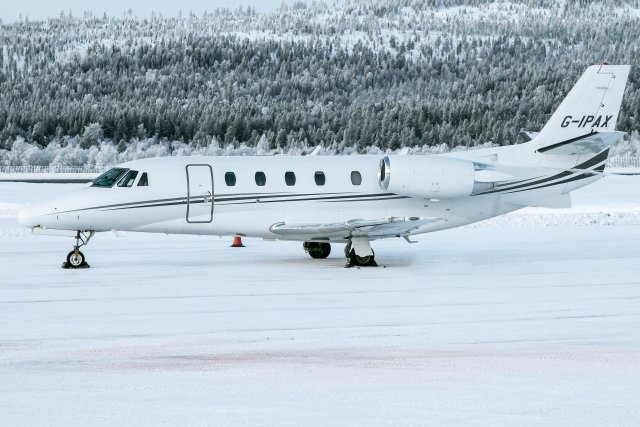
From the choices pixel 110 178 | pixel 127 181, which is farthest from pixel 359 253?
pixel 110 178

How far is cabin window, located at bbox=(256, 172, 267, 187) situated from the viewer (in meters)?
23.5

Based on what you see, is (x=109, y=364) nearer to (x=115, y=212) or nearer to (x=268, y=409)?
(x=268, y=409)

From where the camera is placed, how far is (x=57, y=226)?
73.3ft

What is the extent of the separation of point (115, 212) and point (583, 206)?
2684 centimetres

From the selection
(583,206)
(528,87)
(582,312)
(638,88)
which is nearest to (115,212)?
(582,312)

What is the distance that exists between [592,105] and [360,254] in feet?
19.3

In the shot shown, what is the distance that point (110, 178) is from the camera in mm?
22984

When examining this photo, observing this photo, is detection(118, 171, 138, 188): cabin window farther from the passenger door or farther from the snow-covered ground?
the snow-covered ground

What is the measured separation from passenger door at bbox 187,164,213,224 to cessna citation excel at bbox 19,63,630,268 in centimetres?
2

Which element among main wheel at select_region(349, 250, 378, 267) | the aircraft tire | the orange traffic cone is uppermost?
the aircraft tire

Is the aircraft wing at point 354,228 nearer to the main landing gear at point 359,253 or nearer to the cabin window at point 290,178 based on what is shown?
the main landing gear at point 359,253

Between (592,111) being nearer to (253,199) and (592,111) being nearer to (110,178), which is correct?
(253,199)

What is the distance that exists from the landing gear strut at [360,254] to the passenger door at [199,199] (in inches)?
114

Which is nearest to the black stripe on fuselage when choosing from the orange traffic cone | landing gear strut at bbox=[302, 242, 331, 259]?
landing gear strut at bbox=[302, 242, 331, 259]
